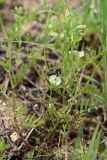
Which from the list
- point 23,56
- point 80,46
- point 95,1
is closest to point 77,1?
point 95,1

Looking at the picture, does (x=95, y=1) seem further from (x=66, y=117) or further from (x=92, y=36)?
(x=66, y=117)

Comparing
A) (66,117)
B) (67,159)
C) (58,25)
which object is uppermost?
(58,25)

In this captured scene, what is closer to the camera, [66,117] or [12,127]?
[66,117]

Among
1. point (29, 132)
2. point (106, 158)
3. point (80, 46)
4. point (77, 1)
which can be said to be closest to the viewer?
point (106, 158)

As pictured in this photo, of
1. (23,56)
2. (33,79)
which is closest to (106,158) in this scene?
(33,79)

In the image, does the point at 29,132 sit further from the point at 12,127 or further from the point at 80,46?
the point at 80,46

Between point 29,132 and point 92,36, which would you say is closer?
point 29,132

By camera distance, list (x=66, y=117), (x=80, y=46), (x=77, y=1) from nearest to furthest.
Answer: (x=66, y=117) → (x=80, y=46) → (x=77, y=1)

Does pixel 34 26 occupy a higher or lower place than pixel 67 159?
higher

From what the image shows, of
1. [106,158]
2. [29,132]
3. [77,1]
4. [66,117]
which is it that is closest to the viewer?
[106,158]
